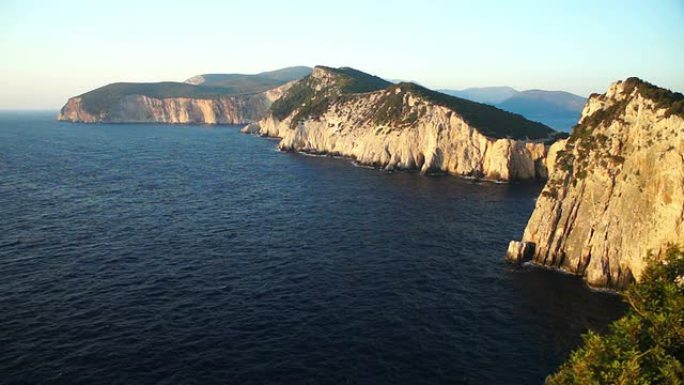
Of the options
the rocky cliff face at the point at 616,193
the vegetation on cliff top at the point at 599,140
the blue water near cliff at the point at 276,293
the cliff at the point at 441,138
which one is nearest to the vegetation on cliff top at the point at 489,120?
the cliff at the point at 441,138

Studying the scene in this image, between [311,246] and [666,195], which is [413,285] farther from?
[666,195]

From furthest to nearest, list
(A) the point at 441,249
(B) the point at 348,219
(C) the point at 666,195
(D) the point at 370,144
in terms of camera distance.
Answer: (D) the point at 370,144 < (B) the point at 348,219 < (A) the point at 441,249 < (C) the point at 666,195

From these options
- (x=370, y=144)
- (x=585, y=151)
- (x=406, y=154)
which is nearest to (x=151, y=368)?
(x=585, y=151)

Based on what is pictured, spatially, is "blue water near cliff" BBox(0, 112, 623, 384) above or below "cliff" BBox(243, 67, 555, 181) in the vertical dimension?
below

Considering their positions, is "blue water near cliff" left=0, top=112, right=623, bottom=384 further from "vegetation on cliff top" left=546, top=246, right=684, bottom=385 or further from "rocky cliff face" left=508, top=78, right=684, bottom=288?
"vegetation on cliff top" left=546, top=246, right=684, bottom=385

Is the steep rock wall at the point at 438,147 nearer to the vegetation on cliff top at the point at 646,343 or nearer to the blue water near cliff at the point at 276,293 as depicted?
the blue water near cliff at the point at 276,293

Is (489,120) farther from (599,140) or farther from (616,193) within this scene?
(616,193)

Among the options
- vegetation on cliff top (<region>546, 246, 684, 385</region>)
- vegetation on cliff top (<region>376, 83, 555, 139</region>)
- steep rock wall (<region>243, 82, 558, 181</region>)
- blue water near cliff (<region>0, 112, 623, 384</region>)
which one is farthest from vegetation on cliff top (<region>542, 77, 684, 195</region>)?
vegetation on cliff top (<region>376, 83, 555, 139</region>)
